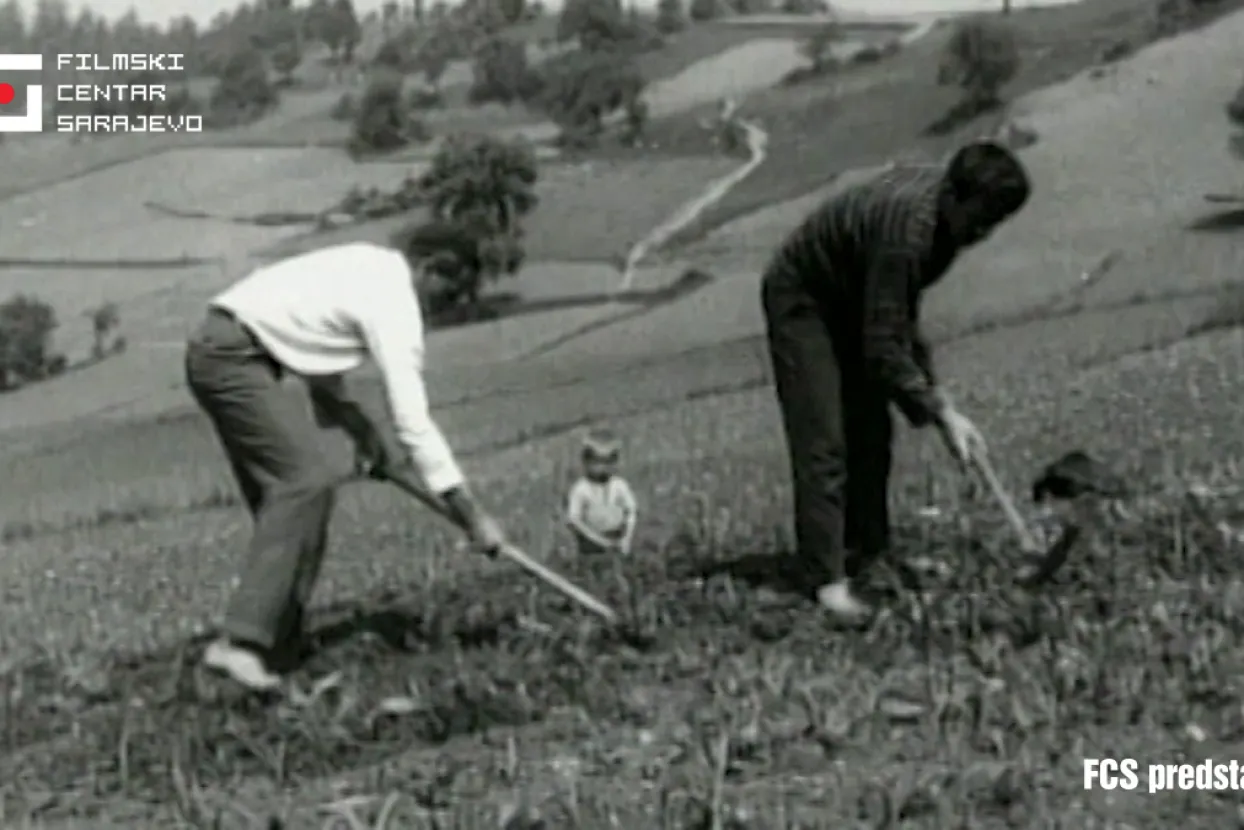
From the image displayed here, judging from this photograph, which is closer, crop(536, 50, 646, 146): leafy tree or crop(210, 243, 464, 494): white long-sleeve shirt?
crop(210, 243, 464, 494): white long-sleeve shirt

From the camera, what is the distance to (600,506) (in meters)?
4.72

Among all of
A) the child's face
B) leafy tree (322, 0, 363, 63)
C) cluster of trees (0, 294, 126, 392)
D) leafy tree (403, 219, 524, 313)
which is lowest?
the child's face

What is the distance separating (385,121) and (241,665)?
73.9 inches

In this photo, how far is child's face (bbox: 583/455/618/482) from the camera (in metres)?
4.71

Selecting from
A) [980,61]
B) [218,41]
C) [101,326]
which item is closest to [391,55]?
[218,41]

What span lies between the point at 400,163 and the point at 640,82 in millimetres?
734

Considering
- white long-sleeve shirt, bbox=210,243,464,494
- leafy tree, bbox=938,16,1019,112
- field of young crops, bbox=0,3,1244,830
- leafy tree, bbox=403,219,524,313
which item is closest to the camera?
field of young crops, bbox=0,3,1244,830

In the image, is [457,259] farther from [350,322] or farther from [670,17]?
[350,322]

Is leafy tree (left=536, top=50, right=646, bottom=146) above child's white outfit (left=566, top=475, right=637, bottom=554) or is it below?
above

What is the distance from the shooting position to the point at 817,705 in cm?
347

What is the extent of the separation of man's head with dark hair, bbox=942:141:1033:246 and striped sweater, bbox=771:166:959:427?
0.13 feet

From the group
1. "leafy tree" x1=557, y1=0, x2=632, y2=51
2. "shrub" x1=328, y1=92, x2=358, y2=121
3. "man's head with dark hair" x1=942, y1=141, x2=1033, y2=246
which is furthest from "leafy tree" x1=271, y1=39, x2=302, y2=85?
"man's head with dark hair" x1=942, y1=141, x2=1033, y2=246

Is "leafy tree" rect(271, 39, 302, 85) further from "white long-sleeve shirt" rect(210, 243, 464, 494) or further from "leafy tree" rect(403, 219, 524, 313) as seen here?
"white long-sleeve shirt" rect(210, 243, 464, 494)

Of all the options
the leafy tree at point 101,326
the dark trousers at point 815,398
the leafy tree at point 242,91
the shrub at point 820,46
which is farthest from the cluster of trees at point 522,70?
the dark trousers at point 815,398
